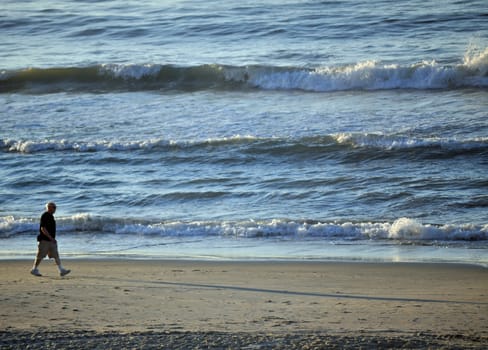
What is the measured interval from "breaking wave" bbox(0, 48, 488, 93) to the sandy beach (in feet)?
46.5

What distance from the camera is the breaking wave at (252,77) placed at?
25.1 metres

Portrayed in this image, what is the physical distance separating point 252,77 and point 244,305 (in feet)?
58.1

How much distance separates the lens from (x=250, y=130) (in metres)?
21.8

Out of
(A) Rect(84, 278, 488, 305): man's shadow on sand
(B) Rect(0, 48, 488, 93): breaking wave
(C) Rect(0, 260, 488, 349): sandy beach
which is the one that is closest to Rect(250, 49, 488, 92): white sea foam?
(B) Rect(0, 48, 488, 93): breaking wave

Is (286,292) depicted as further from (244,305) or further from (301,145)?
(301,145)

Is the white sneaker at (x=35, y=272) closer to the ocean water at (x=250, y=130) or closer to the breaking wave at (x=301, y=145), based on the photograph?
the ocean water at (x=250, y=130)

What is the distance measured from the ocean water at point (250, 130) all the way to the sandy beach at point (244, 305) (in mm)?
1268

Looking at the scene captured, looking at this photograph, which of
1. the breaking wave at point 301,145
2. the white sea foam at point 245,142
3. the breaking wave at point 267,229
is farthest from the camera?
the white sea foam at point 245,142

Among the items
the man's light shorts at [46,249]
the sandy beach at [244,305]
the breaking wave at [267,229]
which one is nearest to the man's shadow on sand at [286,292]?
the sandy beach at [244,305]

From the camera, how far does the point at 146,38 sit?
33500mm

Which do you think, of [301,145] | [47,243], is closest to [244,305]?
[47,243]

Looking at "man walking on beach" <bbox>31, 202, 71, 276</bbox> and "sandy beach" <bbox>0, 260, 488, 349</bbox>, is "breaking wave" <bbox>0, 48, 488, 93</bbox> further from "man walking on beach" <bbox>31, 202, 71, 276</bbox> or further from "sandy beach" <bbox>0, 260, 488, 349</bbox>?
"man walking on beach" <bbox>31, 202, 71, 276</bbox>

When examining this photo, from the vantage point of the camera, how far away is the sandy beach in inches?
332

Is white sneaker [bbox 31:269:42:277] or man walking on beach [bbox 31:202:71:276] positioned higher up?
man walking on beach [bbox 31:202:71:276]
